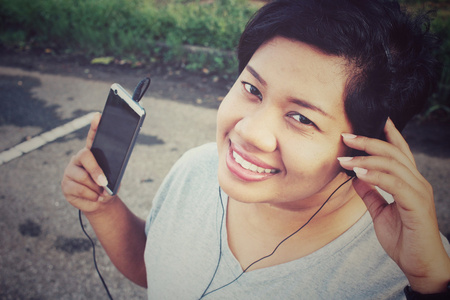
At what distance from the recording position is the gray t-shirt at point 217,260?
1136 millimetres

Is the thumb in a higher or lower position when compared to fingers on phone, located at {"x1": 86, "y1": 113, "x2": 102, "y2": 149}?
higher

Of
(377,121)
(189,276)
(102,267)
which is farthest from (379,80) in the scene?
(102,267)

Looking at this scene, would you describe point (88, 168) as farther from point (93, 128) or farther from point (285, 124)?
point (285, 124)

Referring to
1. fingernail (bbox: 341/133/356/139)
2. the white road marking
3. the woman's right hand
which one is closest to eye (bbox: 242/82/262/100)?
fingernail (bbox: 341/133/356/139)

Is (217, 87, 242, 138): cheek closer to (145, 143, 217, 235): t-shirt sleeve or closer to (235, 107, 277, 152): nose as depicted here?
(235, 107, 277, 152): nose

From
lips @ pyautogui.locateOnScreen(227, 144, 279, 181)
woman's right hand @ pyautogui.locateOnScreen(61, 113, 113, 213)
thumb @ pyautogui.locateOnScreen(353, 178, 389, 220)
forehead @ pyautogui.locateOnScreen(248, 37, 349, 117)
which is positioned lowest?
woman's right hand @ pyautogui.locateOnScreen(61, 113, 113, 213)

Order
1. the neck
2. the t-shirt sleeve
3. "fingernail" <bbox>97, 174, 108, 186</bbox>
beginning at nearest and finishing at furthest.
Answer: the neck
"fingernail" <bbox>97, 174, 108, 186</bbox>
the t-shirt sleeve

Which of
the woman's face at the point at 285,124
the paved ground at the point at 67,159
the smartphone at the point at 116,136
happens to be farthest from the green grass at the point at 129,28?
the woman's face at the point at 285,124

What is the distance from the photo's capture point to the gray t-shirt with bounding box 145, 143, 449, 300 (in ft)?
3.73

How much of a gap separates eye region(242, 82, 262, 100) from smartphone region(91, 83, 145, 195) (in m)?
0.50

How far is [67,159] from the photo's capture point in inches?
143

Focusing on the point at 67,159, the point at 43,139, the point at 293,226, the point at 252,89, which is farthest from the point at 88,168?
the point at 43,139

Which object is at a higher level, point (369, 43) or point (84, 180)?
point (369, 43)

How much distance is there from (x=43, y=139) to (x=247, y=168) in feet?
12.4
